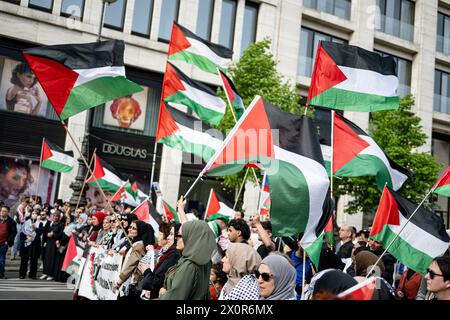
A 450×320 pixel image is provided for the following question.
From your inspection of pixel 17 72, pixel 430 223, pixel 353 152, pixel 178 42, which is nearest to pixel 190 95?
pixel 178 42

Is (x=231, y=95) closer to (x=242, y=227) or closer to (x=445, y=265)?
(x=242, y=227)

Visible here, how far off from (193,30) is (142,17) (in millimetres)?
2415

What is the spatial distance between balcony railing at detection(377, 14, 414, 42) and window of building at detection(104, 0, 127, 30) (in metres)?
15.8

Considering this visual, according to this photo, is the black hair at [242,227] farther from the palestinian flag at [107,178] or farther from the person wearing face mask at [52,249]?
the person wearing face mask at [52,249]

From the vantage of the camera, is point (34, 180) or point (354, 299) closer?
point (354, 299)

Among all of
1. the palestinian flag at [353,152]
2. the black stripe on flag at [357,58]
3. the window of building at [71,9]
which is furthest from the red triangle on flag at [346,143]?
the window of building at [71,9]

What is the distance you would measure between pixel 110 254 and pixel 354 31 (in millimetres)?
23375

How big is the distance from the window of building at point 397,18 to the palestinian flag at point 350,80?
20.8 m

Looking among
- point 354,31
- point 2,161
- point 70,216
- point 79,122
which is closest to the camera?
point 70,216

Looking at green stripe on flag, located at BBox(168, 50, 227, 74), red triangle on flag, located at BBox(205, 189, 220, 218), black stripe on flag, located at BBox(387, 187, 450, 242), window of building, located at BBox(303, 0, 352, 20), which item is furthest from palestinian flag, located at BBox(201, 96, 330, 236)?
window of building, located at BBox(303, 0, 352, 20)

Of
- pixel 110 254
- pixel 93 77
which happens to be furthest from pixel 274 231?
pixel 93 77

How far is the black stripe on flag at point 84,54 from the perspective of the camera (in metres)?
6.59
